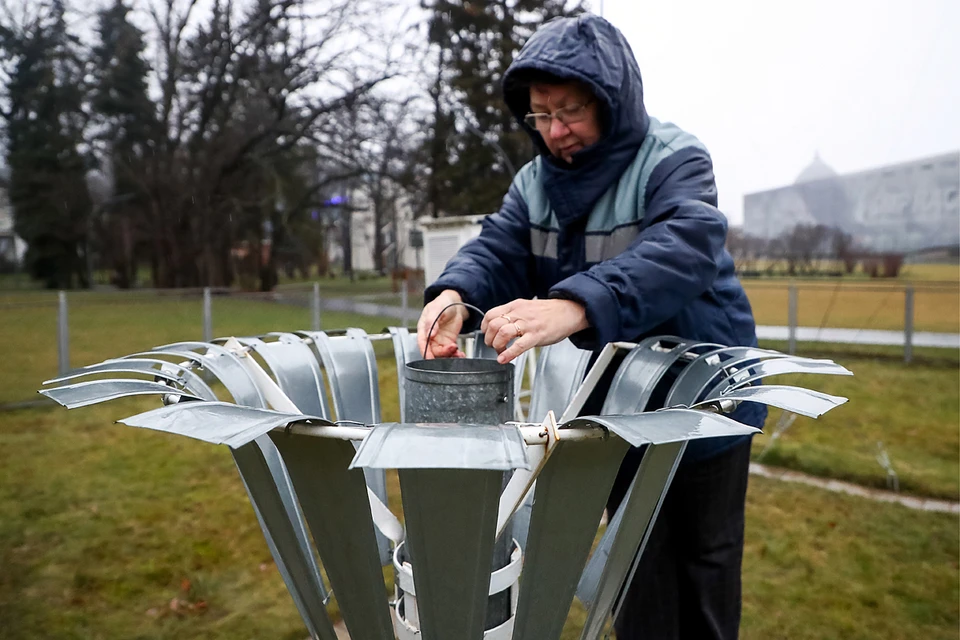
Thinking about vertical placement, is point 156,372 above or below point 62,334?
above

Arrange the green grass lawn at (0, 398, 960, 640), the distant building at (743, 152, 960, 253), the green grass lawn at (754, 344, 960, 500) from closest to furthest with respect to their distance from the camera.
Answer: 1. the green grass lawn at (0, 398, 960, 640)
2. the green grass lawn at (754, 344, 960, 500)
3. the distant building at (743, 152, 960, 253)

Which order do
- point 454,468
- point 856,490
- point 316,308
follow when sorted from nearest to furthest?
point 454,468
point 856,490
point 316,308

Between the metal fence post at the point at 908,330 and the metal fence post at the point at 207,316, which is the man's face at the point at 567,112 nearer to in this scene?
the metal fence post at the point at 207,316

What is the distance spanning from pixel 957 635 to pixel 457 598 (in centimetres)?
235

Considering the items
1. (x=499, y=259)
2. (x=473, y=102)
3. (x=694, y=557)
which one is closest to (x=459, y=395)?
(x=499, y=259)

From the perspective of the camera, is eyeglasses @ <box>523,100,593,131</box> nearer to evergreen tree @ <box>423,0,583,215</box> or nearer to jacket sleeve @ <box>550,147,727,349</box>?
jacket sleeve @ <box>550,147,727,349</box>

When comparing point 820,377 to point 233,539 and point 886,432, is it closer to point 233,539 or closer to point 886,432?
point 886,432

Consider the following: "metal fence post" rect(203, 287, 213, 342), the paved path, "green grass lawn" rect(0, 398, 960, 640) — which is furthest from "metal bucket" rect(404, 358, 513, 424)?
"metal fence post" rect(203, 287, 213, 342)

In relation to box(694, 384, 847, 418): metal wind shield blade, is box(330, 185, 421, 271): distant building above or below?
above

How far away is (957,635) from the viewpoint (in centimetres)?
225

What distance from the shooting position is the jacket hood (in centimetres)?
126

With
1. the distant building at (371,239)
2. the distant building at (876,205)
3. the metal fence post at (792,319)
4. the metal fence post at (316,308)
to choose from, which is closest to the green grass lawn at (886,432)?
the metal fence post at (792,319)

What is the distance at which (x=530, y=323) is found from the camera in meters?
0.94

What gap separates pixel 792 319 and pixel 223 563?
7184 millimetres
